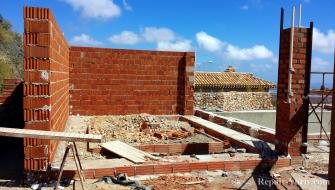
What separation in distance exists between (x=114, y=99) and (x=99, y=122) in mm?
1368

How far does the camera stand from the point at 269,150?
625 cm

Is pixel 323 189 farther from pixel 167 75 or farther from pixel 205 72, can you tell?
pixel 205 72

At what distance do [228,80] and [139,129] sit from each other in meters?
18.9

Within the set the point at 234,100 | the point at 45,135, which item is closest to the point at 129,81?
the point at 45,135

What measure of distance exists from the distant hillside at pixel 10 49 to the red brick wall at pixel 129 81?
37.3 ft

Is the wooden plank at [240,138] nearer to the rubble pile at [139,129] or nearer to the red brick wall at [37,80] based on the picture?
the rubble pile at [139,129]

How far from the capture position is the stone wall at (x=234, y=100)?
24.3 m

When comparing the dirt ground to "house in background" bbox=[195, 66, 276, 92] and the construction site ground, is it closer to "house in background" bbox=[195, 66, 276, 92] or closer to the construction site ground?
the construction site ground

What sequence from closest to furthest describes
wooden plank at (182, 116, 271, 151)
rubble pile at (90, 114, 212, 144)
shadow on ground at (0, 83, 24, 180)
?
1. shadow on ground at (0, 83, 24, 180)
2. wooden plank at (182, 116, 271, 151)
3. rubble pile at (90, 114, 212, 144)

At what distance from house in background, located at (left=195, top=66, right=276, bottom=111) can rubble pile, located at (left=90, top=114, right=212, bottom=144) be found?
14.0 meters

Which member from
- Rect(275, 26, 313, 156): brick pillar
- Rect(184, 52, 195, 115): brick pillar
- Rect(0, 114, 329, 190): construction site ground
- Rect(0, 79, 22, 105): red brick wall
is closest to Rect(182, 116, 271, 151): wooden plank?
Rect(0, 114, 329, 190): construction site ground

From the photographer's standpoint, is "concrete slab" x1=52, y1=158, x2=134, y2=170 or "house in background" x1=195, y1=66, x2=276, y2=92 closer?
"concrete slab" x1=52, y1=158, x2=134, y2=170

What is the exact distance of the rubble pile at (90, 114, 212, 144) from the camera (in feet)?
26.2

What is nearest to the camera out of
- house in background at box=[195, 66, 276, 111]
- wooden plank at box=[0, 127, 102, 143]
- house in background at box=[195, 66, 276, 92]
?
wooden plank at box=[0, 127, 102, 143]
